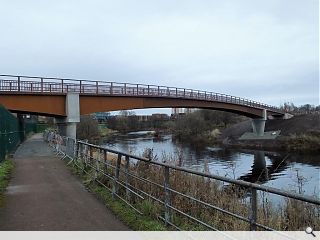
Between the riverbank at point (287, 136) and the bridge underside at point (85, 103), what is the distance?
11.4m

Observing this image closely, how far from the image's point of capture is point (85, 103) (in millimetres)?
41281

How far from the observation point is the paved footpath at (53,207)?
7770mm

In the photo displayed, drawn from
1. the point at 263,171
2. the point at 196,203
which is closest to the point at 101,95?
the point at 263,171

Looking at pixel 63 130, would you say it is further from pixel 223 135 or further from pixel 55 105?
pixel 223 135

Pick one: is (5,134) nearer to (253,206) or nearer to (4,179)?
(4,179)

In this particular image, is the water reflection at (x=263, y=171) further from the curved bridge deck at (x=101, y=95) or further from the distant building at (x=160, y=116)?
the distant building at (x=160, y=116)

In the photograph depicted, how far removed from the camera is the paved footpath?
7.77 metres

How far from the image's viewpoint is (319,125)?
208ft

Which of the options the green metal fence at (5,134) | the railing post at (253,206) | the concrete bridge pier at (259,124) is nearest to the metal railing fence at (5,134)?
the green metal fence at (5,134)

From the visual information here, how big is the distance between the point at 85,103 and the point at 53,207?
106 feet

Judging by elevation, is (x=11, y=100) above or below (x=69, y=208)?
above

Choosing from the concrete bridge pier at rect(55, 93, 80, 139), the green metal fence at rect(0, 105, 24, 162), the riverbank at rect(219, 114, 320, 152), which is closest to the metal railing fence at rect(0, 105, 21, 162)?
the green metal fence at rect(0, 105, 24, 162)
